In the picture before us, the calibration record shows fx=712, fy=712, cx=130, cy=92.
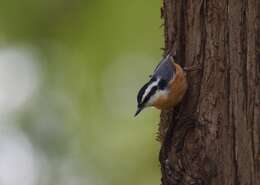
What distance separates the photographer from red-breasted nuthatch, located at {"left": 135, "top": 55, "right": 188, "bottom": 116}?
13.8 ft

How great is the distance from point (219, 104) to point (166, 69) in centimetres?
62

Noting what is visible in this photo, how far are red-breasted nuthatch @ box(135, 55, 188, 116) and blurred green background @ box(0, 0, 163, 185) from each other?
2.18 meters

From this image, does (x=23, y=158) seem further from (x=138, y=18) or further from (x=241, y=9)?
(x=241, y=9)

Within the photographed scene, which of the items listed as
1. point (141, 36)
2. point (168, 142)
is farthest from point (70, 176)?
point (168, 142)

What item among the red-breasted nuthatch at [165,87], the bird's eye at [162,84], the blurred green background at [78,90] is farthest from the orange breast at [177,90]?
the blurred green background at [78,90]

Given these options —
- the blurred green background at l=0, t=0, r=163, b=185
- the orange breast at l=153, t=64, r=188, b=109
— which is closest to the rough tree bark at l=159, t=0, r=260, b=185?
the orange breast at l=153, t=64, r=188, b=109

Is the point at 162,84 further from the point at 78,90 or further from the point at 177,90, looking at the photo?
the point at 78,90

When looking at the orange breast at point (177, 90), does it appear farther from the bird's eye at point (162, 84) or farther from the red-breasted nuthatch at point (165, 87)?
the bird's eye at point (162, 84)

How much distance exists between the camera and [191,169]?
3967 mm

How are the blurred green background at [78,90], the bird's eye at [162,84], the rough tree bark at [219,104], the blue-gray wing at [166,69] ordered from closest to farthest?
the rough tree bark at [219,104], the blue-gray wing at [166,69], the bird's eye at [162,84], the blurred green background at [78,90]

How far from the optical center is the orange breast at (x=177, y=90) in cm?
417

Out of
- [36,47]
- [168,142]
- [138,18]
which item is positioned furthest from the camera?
[36,47]

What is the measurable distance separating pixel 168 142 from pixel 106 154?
3.29m

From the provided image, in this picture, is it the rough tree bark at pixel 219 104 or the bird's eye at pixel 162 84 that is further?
the bird's eye at pixel 162 84
